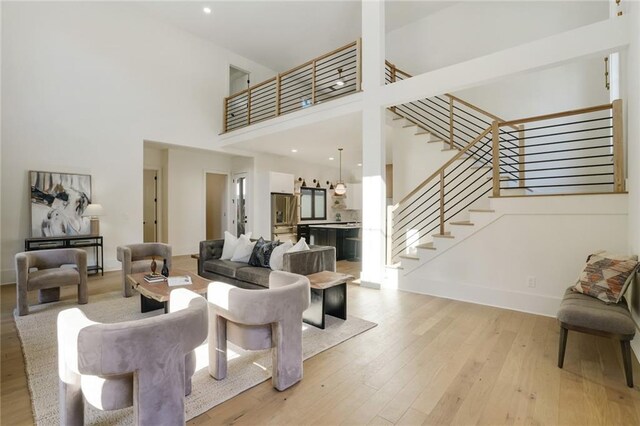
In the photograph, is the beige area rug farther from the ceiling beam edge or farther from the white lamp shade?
the ceiling beam edge

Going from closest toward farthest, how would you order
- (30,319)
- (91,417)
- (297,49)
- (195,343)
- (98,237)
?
(195,343) < (91,417) < (30,319) < (98,237) < (297,49)

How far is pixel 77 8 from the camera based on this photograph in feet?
17.6

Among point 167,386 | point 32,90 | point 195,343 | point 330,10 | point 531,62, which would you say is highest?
point 330,10

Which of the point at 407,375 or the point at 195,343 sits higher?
the point at 195,343

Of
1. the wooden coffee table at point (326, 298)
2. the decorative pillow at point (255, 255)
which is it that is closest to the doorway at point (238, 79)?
the decorative pillow at point (255, 255)

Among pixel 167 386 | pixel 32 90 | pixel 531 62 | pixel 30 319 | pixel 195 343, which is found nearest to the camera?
pixel 167 386

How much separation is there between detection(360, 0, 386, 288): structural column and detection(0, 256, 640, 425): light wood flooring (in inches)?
60.9

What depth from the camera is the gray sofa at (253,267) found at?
3576mm

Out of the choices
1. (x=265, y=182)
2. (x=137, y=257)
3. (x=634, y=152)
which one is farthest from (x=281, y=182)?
(x=634, y=152)

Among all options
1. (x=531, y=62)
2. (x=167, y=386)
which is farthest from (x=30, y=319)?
(x=531, y=62)

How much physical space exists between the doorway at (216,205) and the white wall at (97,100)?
200 centimetres

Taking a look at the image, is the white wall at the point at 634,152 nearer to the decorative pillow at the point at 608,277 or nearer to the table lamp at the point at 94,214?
the decorative pillow at the point at 608,277

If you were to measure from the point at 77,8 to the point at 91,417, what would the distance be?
6.75 meters

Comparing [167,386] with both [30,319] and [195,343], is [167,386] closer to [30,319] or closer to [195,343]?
[195,343]
